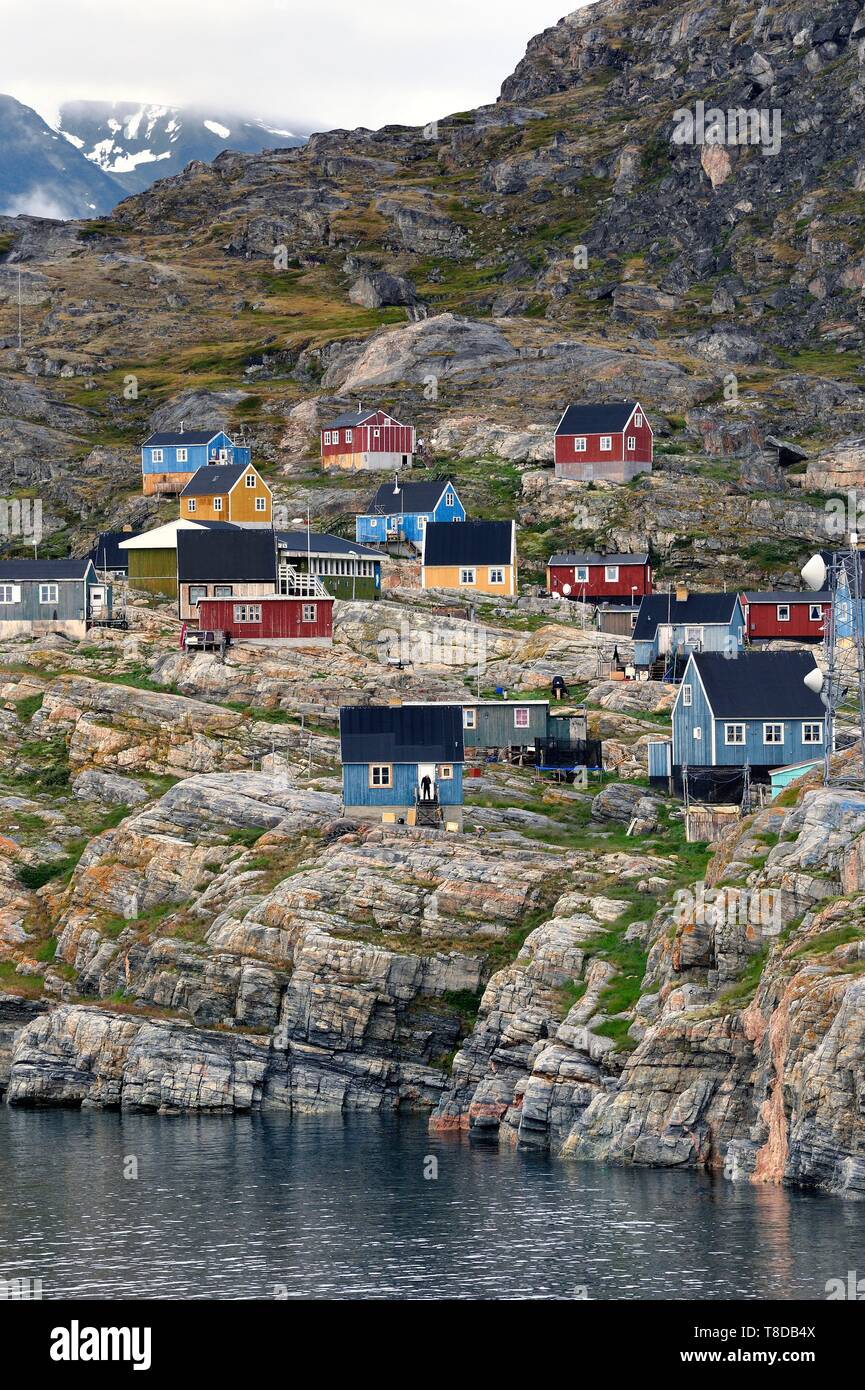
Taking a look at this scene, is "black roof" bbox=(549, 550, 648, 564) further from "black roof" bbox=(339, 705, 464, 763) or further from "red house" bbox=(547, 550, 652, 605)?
"black roof" bbox=(339, 705, 464, 763)

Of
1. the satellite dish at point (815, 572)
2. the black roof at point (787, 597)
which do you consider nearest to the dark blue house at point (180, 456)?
the black roof at point (787, 597)

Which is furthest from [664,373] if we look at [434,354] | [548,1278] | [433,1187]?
[548,1278]

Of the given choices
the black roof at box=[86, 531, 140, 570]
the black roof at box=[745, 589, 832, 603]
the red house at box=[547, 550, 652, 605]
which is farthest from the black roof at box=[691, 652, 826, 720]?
the black roof at box=[86, 531, 140, 570]

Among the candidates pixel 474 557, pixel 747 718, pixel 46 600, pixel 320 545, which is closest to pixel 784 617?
pixel 474 557

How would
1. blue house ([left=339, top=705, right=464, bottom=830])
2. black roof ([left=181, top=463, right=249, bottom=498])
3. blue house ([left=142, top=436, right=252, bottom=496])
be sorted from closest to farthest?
blue house ([left=339, top=705, right=464, bottom=830])
black roof ([left=181, top=463, right=249, bottom=498])
blue house ([left=142, top=436, right=252, bottom=496])

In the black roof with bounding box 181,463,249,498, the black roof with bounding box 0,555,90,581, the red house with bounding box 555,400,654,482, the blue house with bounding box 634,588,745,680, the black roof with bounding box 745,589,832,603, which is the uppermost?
the red house with bounding box 555,400,654,482
